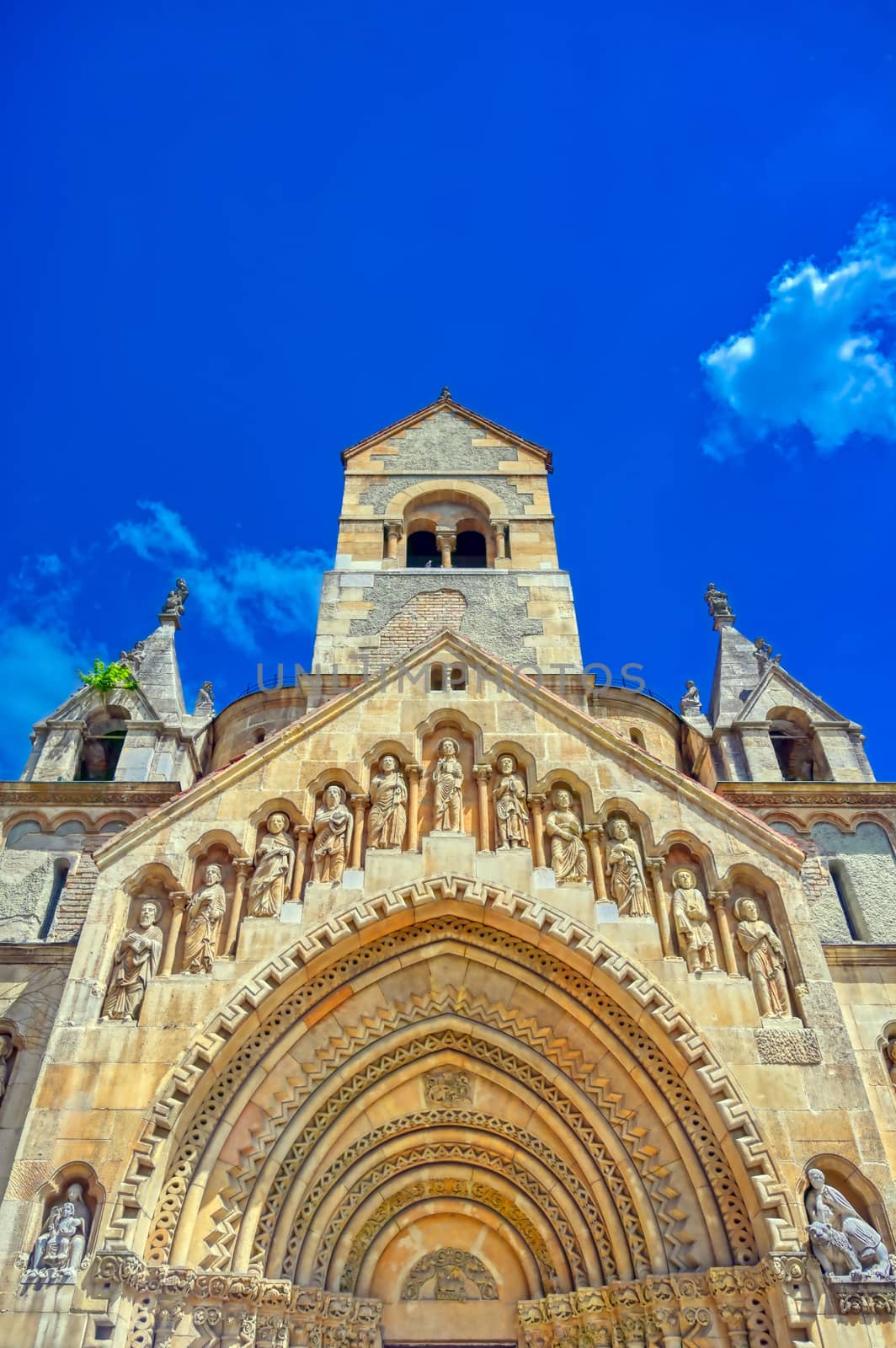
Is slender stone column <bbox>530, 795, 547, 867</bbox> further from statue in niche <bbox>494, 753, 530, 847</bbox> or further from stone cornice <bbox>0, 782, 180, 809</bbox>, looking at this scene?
stone cornice <bbox>0, 782, 180, 809</bbox>

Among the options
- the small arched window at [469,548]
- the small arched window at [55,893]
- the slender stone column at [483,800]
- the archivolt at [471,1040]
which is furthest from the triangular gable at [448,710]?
the small arched window at [469,548]

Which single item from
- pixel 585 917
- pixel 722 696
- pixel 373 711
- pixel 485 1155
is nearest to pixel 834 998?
pixel 585 917

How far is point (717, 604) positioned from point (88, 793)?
1377 cm

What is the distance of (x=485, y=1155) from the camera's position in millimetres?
11328

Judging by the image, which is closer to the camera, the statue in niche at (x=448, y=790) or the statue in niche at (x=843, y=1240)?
the statue in niche at (x=843, y=1240)

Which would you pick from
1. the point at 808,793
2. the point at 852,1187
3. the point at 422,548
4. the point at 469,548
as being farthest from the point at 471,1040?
the point at 469,548

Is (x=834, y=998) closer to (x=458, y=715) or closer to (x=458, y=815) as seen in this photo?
(x=458, y=815)

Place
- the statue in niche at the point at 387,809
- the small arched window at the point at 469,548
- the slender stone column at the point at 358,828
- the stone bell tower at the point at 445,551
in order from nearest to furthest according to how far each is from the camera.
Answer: the slender stone column at the point at 358,828 < the statue in niche at the point at 387,809 < the stone bell tower at the point at 445,551 < the small arched window at the point at 469,548

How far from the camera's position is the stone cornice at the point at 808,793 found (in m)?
15.5

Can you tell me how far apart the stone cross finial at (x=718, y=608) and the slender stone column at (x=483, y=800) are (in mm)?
10220

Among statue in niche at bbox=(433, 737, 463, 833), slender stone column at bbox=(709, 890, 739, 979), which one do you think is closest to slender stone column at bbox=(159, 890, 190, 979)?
statue in niche at bbox=(433, 737, 463, 833)

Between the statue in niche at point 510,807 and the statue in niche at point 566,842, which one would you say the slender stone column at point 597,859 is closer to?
the statue in niche at point 566,842

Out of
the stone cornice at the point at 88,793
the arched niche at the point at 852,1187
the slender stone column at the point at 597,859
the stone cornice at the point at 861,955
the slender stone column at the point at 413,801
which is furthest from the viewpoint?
the stone cornice at the point at 88,793

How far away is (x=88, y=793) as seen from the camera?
1564 centimetres
